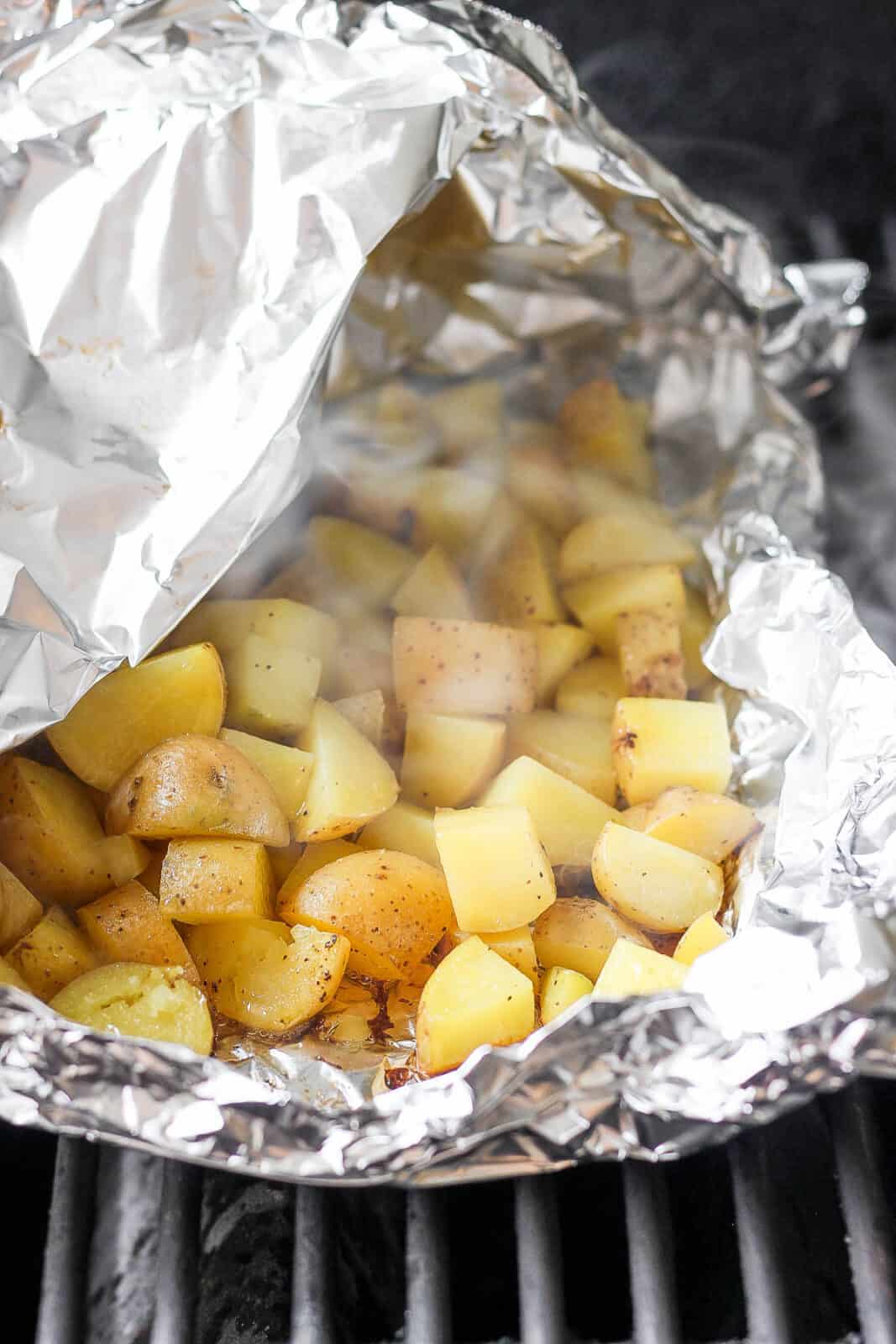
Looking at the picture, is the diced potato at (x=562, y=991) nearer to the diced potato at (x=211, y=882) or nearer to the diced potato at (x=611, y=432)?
the diced potato at (x=211, y=882)

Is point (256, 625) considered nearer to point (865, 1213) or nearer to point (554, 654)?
point (554, 654)

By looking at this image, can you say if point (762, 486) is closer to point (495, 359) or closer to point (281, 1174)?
point (495, 359)

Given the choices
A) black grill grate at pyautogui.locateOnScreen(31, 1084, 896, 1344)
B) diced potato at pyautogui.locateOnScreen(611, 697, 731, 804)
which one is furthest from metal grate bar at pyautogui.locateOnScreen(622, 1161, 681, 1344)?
diced potato at pyautogui.locateOnScreen(611, 697, 731, 804)

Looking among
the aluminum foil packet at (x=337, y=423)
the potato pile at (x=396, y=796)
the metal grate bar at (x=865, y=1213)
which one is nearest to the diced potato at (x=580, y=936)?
the potato pile at (x=396, y=796)

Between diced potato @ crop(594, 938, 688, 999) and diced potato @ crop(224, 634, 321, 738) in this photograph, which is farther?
diced potato @ crop(224, 634, 321, 738)

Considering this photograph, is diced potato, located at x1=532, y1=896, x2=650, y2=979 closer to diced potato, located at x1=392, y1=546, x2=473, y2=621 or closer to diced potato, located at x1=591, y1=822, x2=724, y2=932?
diced potato, located at x1=591, y1=822, x2=724, y2=932

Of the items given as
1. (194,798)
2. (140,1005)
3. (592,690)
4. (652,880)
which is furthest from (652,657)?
(140,1005)
